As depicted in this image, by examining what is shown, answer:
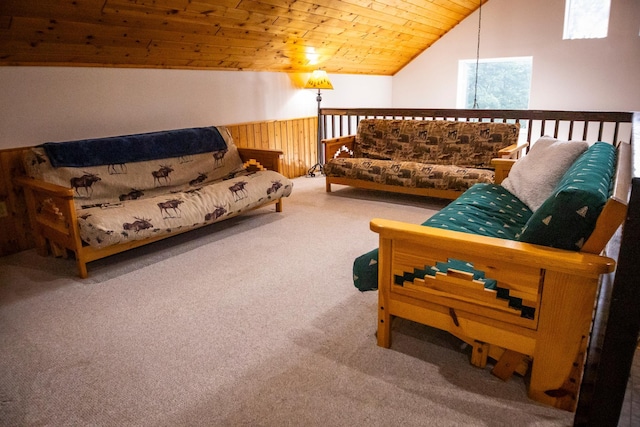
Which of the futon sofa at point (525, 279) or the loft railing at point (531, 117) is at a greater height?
the loft railing at point (531, 117)

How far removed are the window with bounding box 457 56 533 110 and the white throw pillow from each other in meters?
4.34

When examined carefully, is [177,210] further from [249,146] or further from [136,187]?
[249,146]

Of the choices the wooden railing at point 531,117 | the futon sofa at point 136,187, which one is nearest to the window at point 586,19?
the wooden railing at point 531,117

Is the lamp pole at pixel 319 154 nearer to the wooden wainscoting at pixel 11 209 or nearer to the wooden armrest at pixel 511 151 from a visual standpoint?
the wooden armrest at pixel 511 151

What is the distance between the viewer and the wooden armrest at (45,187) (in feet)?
8.77

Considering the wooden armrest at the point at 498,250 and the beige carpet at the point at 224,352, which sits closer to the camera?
the wooden armrest at the point at 498,250

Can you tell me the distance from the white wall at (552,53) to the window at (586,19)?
78mm

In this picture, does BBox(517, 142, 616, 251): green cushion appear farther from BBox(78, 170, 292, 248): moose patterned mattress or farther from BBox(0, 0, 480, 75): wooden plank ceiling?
BBox(0, 0, 480, 75): wooden plank ceiling

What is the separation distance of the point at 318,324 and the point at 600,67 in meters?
5.68

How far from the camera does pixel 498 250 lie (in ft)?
4.96

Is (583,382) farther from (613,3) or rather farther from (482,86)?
(482,86)

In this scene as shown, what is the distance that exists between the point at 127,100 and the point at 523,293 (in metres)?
3.51

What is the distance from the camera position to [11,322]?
90.4 inches

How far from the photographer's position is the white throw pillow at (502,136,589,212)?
2340mm
